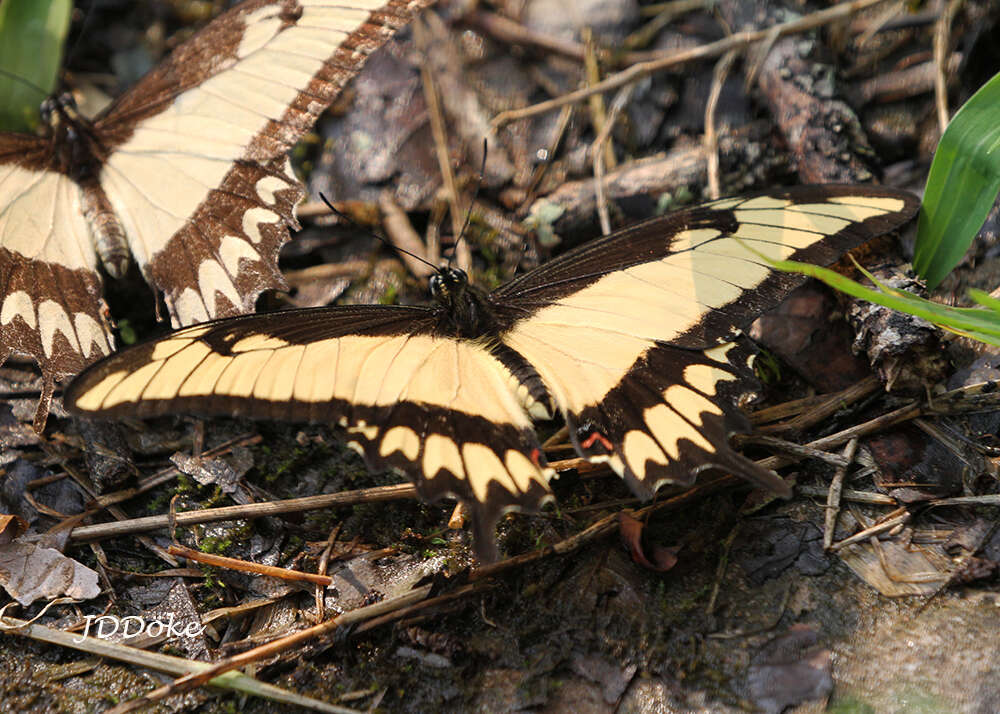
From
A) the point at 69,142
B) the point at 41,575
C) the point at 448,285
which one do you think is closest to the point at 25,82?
the point at 69,142

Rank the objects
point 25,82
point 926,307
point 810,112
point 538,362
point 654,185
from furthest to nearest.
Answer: point 25,82 < point 654,185 < point 810,112 < point 538,362 < point 926,307

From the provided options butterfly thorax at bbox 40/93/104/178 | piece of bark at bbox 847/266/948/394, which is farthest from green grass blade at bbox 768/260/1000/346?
butterfly thorax at bbox 40/93/104/178

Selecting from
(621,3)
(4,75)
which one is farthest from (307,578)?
(621,3)

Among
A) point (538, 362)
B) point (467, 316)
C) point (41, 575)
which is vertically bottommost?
point (41, 575)

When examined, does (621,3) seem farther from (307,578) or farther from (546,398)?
(307,578)

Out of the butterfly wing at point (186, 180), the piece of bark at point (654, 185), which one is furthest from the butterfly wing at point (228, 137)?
the piece of bark at point (654, 185)

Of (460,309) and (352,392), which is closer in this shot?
(352,392)

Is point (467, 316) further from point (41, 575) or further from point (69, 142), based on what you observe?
point (69, 142)
